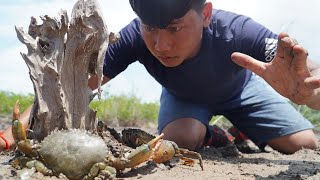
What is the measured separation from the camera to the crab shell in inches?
84.2

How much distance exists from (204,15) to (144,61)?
0.63 m

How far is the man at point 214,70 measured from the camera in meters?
2.39

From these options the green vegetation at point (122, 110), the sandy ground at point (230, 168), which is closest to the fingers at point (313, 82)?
the sandy ground at point (230, 168)

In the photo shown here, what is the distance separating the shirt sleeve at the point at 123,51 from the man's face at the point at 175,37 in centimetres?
44

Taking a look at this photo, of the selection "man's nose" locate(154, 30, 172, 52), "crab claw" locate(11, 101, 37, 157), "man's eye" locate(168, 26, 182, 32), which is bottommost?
"crab claw" locate(11, 101, 37, 157)

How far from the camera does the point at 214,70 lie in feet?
10.9

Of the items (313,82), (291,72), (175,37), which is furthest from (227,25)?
(313,82)

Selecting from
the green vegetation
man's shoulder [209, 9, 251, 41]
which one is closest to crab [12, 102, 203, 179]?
man's shoulder [209, 9, 251, 41]

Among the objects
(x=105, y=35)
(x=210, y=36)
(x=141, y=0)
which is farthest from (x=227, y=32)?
(x=105, y=35)

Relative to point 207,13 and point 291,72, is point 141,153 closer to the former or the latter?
point 291,72

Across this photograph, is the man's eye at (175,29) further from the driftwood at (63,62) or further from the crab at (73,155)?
the crab at (73,155)

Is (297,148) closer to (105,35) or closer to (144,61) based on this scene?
(144,61)

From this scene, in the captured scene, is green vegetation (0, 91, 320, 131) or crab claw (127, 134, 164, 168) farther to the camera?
green vegetation (0, 91, 320, 131)

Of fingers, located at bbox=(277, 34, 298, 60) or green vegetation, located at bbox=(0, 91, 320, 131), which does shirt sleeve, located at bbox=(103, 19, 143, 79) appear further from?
green vegetation, located at bbox=(0, 91, 320, 131)
